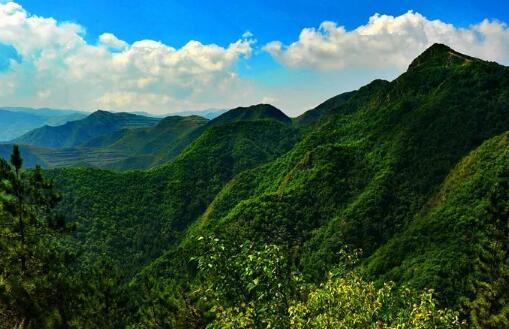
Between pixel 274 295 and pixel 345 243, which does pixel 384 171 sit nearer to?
→ pixel 345 243

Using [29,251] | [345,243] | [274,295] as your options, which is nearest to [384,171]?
[345,243]

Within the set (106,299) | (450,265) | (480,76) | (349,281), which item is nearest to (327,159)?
(480,76)

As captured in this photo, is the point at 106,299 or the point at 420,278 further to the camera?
the point at 420,278

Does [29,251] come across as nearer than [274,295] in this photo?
No

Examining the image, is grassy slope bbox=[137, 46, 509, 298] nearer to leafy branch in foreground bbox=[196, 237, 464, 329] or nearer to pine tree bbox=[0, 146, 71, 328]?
pine tree bbox=[0, 146, 71, 328]

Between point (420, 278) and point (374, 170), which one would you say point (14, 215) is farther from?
point (374, 170)

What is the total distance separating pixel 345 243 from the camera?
125250mm

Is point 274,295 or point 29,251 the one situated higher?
point 274,295

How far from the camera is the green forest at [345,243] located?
63.7 feet

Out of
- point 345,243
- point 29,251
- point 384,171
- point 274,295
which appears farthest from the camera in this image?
point 384,171

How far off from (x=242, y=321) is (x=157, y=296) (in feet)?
73.2

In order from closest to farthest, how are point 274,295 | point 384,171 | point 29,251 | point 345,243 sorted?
1. point 274,295
2. point 29,251
3. point 345,243
4. point 384,171

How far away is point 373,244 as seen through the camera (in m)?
133

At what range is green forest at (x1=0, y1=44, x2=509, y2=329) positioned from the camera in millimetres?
19406
